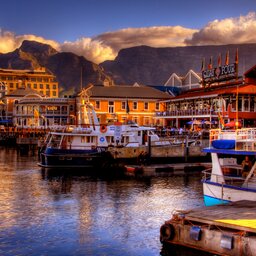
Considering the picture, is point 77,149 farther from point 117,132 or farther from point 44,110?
point 44,110

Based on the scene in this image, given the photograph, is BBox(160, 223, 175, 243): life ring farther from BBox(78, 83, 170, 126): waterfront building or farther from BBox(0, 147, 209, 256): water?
BBox(78, 83, 170, 126): waterfront building

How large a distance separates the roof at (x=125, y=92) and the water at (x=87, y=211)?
170 ft

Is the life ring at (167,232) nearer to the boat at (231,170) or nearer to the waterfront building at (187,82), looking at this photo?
the boat at (231,170)

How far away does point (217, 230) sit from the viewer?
20.9 m

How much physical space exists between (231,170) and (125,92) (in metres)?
74.1

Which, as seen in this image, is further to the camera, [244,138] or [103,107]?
[103,107]

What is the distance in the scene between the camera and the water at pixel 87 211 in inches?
942

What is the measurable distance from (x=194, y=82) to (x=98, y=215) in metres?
92.8

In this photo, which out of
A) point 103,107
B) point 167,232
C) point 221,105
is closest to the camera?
point 167,232

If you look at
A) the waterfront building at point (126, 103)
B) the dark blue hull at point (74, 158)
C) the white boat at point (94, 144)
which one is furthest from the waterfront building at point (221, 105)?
the dark blue hull at point (74, 158)

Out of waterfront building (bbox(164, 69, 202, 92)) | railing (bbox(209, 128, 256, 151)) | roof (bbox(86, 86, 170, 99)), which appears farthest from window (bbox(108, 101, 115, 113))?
railing (bbox(209, 128, 256, 151))

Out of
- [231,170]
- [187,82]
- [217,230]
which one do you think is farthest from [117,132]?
[187,82]

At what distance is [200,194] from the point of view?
37.7 metres

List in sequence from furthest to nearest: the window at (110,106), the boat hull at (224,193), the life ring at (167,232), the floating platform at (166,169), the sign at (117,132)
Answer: the window at (110,106) → the sign at (117,132) → the floating platform at (166,169) → the boat hull at (224,193) → the life ring at (167,232)
